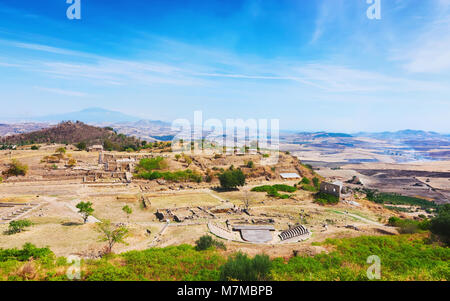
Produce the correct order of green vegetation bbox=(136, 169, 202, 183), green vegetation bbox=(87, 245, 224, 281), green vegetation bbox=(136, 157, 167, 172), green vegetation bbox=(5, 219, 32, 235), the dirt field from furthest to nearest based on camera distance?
green vegetation bbox=(136, 157, 167, 172)
green vegetation bbox=(136, 169, 202, 183)
green vegetation bbox=(5, 219, 32, 235)
the dirt field
green vegetation bbox=(87, 245, 224, 281)

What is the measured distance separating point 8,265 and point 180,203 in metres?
21.9

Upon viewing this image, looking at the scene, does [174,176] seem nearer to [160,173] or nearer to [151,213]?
[160,173]

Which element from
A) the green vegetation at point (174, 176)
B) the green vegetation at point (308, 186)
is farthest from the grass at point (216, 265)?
the green vegetation at point (174, 176)

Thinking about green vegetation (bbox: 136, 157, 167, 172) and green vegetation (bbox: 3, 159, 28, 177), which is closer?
green vegetation (bbox: 3, 159, 28, 177)

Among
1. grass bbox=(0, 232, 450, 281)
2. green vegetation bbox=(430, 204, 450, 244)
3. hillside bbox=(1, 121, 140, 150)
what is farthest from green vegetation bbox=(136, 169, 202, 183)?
hillside bbox=(1, 121, 140, 150)

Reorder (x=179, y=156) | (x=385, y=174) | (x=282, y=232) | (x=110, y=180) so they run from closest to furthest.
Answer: (x=282, y=232), (x=110, y=180), (x=179, y=156), (x=385, y=174)

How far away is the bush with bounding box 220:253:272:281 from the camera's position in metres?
10.9

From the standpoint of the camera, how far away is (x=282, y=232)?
23.9 metres

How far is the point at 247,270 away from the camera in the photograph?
1124 centimetres

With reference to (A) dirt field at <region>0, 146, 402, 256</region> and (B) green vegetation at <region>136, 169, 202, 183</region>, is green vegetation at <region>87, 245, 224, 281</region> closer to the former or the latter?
(A) dirt field at <region>0, 146, 402, 256</region>

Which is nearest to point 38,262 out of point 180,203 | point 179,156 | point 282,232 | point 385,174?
point 282,232

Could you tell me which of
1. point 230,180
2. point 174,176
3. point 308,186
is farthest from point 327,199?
point 174,176
